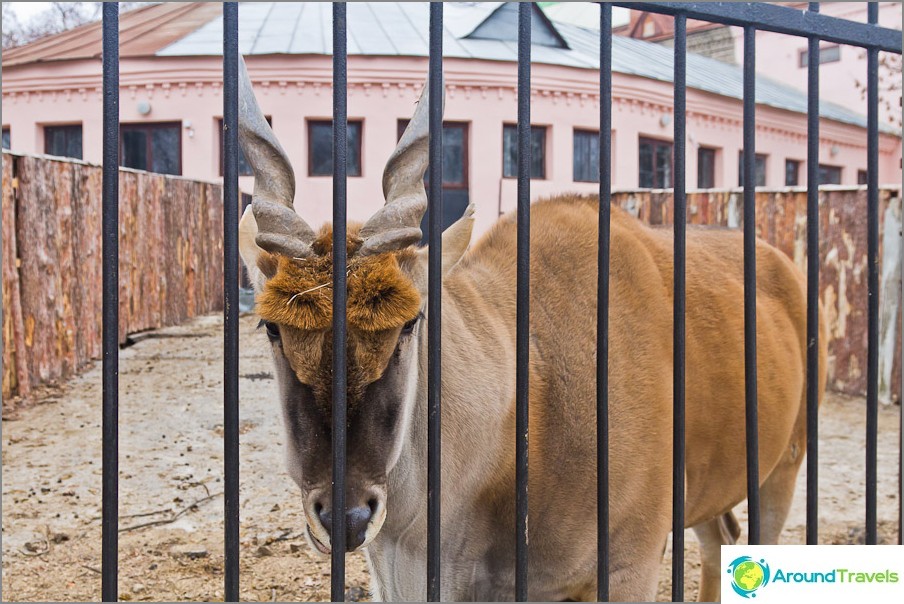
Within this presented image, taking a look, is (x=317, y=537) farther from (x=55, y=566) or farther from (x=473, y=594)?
(x=55, y=566)

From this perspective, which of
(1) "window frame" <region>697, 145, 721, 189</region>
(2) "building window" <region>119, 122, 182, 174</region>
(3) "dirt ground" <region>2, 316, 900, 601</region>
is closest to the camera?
(3) "dirt ground" <region>2, 316, 900, 601</region>

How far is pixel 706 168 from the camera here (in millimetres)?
20500

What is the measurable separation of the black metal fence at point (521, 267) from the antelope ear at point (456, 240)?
2.02ft

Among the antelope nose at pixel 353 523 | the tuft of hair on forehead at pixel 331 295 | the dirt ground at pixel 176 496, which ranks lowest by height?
the dirt ground at pixel 176 496

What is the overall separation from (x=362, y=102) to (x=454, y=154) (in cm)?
226

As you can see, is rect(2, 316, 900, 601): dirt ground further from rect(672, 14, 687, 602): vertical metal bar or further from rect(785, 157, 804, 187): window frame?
rect(785, 157, 804, 187): window frame

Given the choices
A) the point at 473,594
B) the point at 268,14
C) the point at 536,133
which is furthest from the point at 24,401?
the point at 268,14

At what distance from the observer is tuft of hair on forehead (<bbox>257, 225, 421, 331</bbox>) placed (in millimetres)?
2057

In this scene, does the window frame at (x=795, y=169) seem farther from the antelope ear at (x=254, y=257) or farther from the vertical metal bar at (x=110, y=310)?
the vertical metal bar at (x=110, y=310)

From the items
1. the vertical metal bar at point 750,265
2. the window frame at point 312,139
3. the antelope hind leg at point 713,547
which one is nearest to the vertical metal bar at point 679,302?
the vertical metal bar at point 750,265

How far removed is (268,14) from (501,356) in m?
19.7

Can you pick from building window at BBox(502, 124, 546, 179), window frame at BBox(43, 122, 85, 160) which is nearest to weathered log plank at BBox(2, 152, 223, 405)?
window frame at BBox(43, 122, 85, 160)

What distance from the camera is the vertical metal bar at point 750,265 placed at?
2.10 m

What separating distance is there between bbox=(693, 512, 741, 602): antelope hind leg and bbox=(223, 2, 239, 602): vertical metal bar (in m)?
3.44
